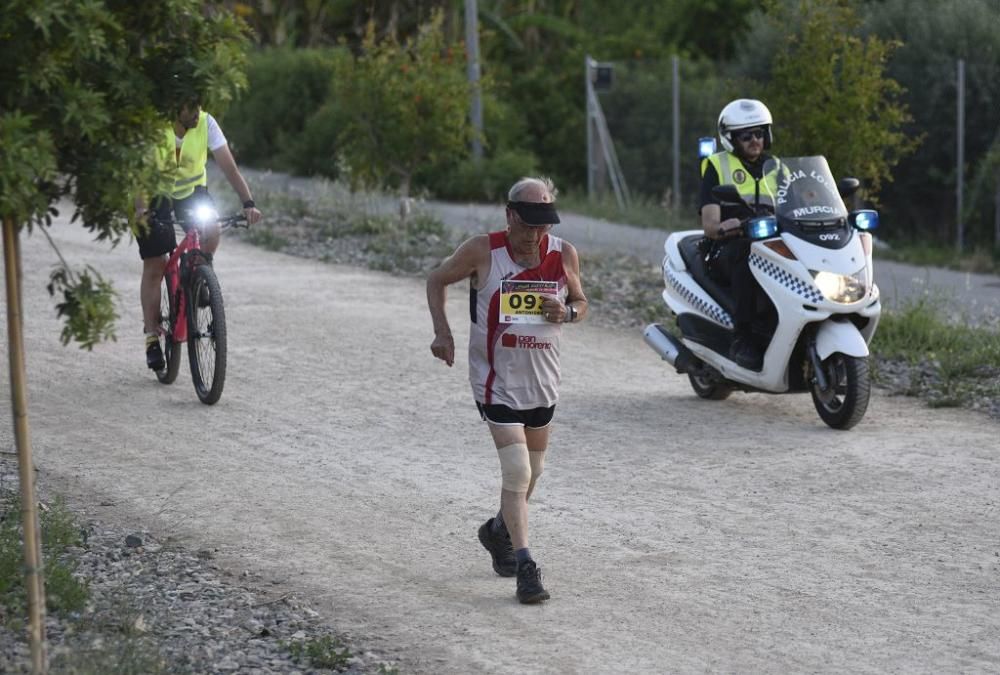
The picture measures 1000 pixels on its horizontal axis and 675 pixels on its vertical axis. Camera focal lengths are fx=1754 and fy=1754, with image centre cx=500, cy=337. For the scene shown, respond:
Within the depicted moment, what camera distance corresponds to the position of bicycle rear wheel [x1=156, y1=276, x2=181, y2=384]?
37.4 ft

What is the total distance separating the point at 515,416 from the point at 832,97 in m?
11.5

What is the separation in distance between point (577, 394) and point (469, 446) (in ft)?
5.93

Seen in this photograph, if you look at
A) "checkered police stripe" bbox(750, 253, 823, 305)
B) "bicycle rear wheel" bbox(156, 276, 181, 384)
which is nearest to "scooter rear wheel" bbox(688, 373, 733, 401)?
"checkered police stripe" bbox(750, 253, 823, 305)

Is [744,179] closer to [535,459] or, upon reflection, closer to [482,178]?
[535,459]

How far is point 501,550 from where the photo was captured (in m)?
7.56

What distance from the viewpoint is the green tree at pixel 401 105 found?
2153cm

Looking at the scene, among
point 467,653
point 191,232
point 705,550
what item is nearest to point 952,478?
point 705,550

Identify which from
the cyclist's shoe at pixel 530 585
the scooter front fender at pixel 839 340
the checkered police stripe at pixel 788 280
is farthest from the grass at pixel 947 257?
the cyclist's shoe at pixel 530 585

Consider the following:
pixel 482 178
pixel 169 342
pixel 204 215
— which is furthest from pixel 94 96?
pixel 482 178

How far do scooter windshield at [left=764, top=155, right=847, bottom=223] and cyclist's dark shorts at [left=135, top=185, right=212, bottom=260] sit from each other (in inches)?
142

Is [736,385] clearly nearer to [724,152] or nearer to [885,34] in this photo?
[724,152]

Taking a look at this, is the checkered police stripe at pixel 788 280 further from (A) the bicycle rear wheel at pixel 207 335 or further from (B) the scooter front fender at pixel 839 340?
(A) the bicycle rear wheel at pixel 207 335

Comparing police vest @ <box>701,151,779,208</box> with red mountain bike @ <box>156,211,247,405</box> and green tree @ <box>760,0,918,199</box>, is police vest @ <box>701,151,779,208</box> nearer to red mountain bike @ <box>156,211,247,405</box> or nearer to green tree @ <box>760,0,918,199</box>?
red mountain bike @ <box>156,211,247,405</box>

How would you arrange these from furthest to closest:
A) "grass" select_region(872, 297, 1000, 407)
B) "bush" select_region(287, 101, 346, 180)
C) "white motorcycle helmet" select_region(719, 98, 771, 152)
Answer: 1. "bush" select_region(287, 101, 346, 180)
2. "grass" select_region(872, 297, 1000, 407)
3. "white motorcycle helmet" select_region(719, 98, 771, 152)
